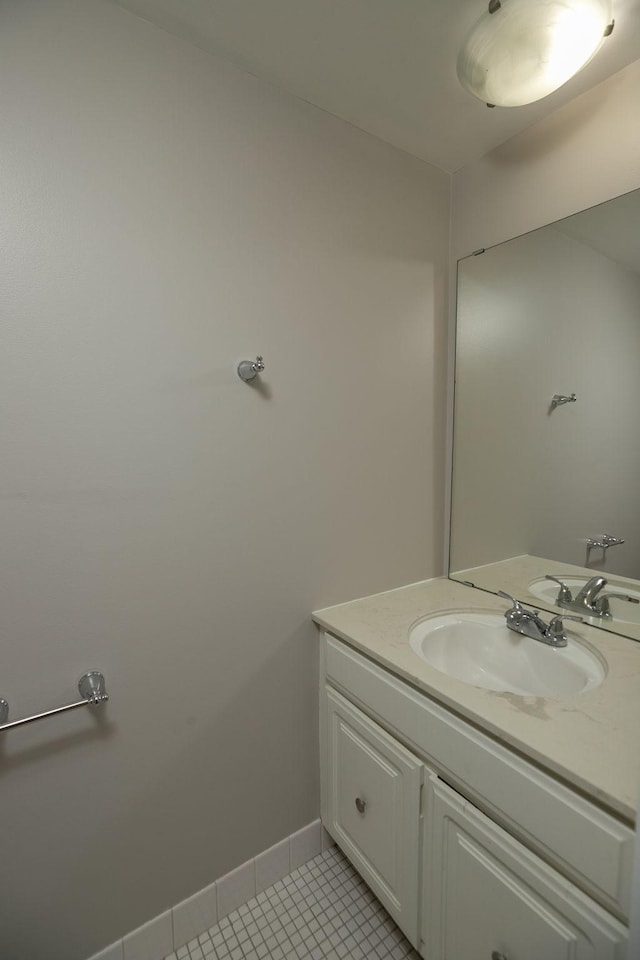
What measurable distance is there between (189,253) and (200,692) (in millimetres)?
1183

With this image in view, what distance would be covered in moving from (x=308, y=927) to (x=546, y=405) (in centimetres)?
173

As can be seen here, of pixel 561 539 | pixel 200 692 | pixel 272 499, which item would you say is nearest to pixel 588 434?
pixel 561 539

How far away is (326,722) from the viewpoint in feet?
4.56

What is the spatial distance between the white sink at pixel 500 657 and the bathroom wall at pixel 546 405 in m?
0.30

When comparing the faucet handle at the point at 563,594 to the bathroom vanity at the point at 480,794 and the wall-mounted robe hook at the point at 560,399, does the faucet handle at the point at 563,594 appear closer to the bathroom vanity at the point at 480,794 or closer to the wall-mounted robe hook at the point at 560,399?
the bathroom vanity at the point at 480,794

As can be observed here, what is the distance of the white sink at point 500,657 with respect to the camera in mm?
1116

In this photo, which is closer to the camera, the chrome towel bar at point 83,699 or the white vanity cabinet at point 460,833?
the white vanity cabinet at point 460,833

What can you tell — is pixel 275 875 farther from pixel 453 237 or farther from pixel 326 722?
pixel 453 237

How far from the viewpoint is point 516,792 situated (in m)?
0.80

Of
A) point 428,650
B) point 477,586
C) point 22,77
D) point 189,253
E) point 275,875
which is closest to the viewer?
point 22,77

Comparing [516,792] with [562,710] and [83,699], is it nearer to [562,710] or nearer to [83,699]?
[562,710]

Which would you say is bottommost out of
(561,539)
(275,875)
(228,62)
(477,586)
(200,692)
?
(275,875)

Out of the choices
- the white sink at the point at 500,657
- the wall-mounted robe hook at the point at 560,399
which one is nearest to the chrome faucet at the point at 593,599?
the white sink at the point at 500,657

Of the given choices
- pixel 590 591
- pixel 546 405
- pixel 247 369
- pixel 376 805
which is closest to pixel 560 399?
pixel 546 405
